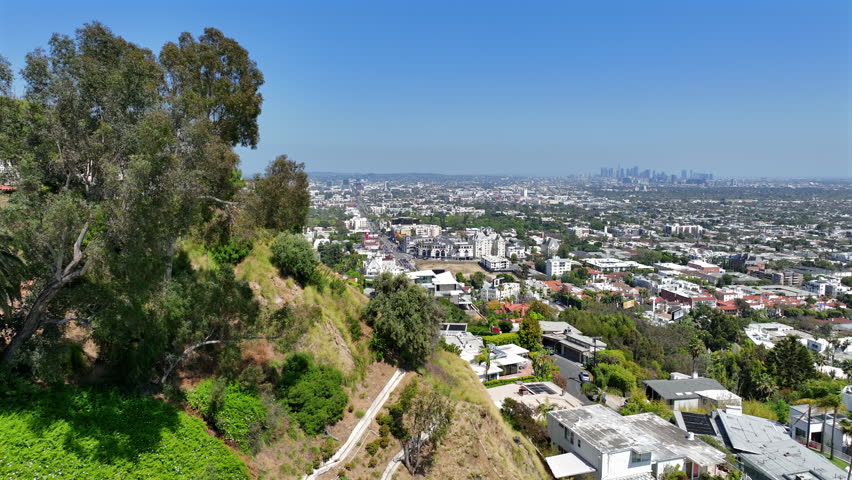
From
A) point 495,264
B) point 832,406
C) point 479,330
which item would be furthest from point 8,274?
point 495,264

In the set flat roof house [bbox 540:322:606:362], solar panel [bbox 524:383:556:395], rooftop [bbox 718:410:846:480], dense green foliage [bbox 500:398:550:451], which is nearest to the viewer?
rooftop [bbox 718:410:846:480]

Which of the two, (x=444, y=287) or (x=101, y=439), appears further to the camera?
(x=444, y=287)

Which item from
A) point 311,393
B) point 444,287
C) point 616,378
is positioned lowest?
point 444,287

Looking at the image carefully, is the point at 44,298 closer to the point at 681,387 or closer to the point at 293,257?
the point at 293,257

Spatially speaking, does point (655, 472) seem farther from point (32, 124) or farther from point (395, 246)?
point (395, 246)

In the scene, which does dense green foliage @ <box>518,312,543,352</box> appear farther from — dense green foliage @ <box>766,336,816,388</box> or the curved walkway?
the curved walkway

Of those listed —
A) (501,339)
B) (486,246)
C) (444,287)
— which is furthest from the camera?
(486,246)

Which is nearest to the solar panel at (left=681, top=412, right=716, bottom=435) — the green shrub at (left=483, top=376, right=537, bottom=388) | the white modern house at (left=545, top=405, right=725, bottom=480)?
the white modern house at (left=545, top=405, right=725, bottom=480)
